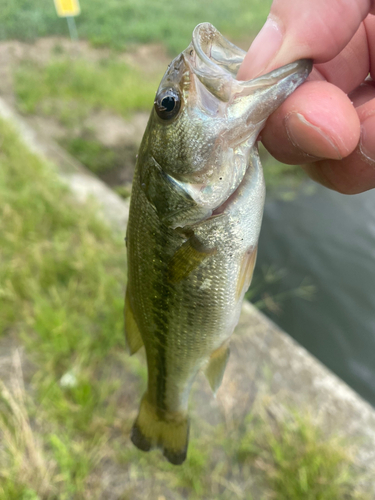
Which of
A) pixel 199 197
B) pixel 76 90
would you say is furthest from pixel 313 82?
pixel 76 90

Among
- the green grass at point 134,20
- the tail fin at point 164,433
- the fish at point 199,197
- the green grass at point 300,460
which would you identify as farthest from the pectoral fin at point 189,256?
the green grass at point 134,20

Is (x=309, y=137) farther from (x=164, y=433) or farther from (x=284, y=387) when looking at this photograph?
(x=284, y=387)

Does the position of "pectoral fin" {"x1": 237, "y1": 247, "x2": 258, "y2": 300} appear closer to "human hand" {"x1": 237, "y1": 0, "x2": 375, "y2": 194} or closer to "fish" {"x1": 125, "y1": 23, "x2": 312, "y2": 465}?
"fish" {"x1": 125, "y1": 23, "x2": 312, "y2": 465}

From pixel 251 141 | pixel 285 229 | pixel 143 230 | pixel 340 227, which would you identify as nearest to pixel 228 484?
pixel 143 230

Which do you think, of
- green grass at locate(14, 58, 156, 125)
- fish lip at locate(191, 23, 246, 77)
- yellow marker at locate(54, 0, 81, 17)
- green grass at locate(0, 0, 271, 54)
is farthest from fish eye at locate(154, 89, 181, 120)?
green grass at locate(0, 0, 271, 54)

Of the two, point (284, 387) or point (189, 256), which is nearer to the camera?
point (189, 256)

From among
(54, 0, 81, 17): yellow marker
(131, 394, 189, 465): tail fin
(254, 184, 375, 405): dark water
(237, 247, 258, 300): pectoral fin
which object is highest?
(54, 0, 81, 17): yellow marker
